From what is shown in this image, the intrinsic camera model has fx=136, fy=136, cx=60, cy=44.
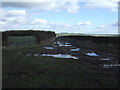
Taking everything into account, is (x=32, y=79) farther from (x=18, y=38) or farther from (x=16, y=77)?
(x=18, y=38)

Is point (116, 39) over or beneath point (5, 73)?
over

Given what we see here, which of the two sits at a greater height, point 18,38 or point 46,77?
point 18,38

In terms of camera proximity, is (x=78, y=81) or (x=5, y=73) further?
(x=5, y=73)

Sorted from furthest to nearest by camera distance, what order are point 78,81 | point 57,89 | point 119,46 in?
point 119,46 < point 78,81 < point 57,89

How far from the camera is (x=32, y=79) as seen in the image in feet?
20.2

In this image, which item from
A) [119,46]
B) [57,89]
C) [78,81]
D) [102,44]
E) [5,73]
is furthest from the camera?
[102,44]

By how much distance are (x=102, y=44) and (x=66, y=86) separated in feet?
71.8

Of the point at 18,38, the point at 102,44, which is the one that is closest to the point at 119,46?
the point at 102,44

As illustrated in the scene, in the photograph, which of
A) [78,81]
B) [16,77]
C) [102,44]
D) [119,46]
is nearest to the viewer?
[78,81]

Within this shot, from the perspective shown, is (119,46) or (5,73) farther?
(119,46)

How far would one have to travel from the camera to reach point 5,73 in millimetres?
7102

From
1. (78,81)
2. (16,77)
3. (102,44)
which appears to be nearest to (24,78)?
(16,77)

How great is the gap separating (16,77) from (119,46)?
53.1ft

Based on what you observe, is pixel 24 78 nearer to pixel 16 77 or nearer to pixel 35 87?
pixel 16 77
